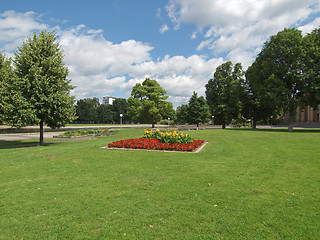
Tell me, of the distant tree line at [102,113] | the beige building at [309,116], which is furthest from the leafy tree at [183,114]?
the beige building at [309,116]

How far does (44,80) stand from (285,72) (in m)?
32.7

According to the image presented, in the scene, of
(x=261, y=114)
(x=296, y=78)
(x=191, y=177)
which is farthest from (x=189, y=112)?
(x=191, y=177)

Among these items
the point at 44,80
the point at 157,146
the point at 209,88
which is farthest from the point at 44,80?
the point at 209,88

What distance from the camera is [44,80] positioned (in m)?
14.2

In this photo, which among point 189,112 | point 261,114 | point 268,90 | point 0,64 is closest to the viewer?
point 0,64

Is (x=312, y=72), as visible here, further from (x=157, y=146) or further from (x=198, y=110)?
(x=157, y=146)

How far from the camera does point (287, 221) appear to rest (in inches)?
144

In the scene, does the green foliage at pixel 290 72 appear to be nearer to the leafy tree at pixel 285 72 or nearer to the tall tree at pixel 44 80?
the leafy tree at pixel 285 72

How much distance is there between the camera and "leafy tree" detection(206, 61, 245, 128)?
1607 inches

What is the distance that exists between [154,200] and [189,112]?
45.3 metres

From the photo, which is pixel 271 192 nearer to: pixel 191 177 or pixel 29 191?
pixel 191 177

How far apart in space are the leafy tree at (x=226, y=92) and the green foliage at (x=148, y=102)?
35.5 feet

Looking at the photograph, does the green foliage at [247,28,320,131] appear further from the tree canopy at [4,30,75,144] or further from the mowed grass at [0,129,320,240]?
the tree canopy at [4,30,75,144]

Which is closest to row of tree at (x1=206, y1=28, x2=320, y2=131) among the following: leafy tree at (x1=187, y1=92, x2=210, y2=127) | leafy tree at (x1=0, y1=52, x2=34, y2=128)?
leafy tree at (x1=187, y1=92, x2=210, y2=127)
